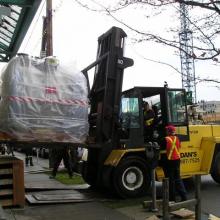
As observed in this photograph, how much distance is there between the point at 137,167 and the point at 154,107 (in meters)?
1.66

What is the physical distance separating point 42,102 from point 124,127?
2.64 metres

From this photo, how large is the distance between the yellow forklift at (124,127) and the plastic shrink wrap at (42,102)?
1258mm

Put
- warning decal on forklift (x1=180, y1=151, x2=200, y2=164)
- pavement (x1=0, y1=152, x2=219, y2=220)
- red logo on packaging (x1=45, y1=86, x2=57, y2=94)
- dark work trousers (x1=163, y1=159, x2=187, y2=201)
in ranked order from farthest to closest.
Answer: warning decal on forklift (x1=180, y1=151, x2=200, y2=164) → dark work trousers (x1=163, y1=159, x2=187, y2=201) → red logo on packaging (x1=45, y1=86, x2=57, y2=94) → pavement (x1=0, y1=152, x2=219, y2=220)

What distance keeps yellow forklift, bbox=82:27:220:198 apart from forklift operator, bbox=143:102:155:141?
0.29 feet

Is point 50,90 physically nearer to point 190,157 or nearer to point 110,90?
point 110,90

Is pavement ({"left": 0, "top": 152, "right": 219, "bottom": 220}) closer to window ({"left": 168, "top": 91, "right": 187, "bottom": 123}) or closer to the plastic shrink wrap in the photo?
the plastic shrink wrap

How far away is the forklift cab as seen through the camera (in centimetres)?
1216

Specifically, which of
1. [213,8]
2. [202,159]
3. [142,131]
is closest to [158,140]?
[142,131]

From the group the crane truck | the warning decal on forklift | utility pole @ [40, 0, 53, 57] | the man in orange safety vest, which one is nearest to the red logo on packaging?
the crane truck

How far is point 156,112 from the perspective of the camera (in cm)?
1276

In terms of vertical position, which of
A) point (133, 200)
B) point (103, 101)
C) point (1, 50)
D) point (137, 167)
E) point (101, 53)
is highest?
point (1, 50)

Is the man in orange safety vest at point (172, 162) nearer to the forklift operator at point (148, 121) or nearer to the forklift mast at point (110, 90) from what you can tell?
the forklift operator at point (148, 121)

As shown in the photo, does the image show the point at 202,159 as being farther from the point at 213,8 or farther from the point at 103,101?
the point at 213,8

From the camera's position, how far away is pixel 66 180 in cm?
1556
